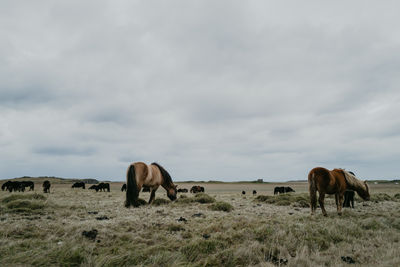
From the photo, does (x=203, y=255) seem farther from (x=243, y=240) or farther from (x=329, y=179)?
(x=329, y=179)

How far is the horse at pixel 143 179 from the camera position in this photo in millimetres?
11361

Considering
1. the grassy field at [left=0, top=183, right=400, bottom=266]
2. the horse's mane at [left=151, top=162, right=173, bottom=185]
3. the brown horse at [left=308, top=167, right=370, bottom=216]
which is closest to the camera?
the grassy field at [left=0, top=183, right=400, bottom=266]

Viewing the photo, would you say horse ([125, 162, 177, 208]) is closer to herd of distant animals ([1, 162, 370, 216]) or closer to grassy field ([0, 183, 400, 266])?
herd of distant animals ([1, 162, 370, 216])

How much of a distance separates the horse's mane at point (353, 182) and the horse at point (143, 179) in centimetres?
993

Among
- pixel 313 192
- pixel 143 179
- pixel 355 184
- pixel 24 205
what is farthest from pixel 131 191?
pixel 355 184

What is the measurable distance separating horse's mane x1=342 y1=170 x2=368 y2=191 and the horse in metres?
9.93

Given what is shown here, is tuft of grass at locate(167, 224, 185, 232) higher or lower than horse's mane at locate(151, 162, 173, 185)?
lower

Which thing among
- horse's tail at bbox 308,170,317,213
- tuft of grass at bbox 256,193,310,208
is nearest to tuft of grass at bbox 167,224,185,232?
horse's tail at bbox 308,170,317,213

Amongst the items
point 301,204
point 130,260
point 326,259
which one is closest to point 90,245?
point 130,260

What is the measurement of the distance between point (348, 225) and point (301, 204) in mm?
6562

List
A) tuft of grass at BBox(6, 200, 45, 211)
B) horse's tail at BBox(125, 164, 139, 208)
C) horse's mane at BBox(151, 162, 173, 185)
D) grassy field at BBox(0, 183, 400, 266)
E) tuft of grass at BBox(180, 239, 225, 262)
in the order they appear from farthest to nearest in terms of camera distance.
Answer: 1. horse's mane at BBox(151, 162, 173, 185)
2. horse's tail at BBox(125, 164, 139, 208)
3. tuft of grass at BBox(6, 200, 45, 211)
4. tuft of grass at BBox(180, 239, 225, 262)
5. grassy field at BBox(0, 183, 400, 266)

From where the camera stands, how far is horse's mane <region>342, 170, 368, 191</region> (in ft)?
37.4

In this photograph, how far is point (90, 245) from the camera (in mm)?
4660

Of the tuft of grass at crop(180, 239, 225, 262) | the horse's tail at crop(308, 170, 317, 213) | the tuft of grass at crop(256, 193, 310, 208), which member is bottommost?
the tuft of grass at crop(256, 193, 310, 208)
